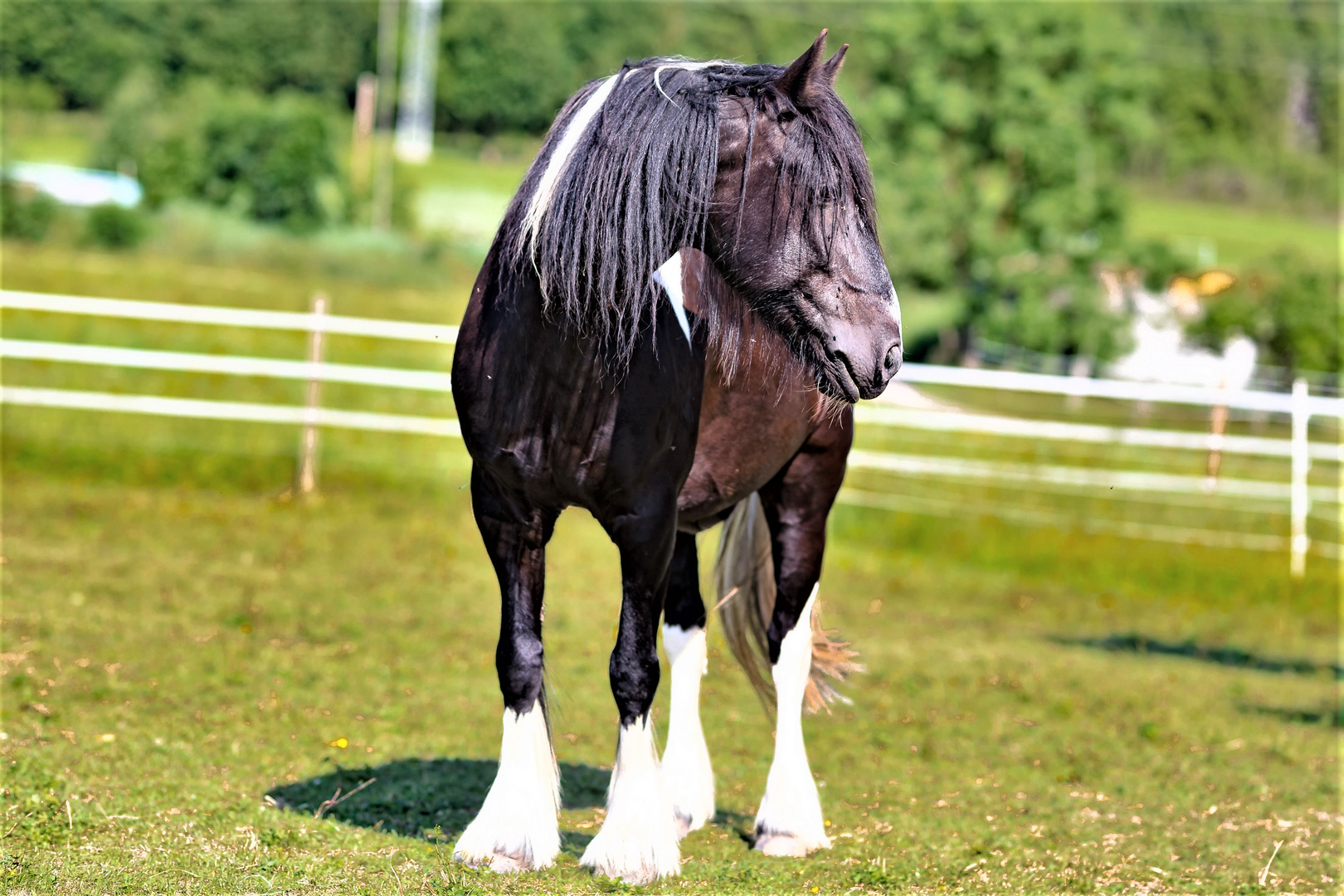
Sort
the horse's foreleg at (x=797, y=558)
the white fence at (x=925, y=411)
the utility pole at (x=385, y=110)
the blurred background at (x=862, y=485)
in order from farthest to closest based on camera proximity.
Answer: the utility pole at (x=385, y=110) < the white fence at (x=925, y=411) < the blurred background at (x=862, y=485) < the horse's foreleg at (x=797, y=558)

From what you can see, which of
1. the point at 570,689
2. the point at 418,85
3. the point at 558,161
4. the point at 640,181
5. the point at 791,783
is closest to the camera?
the point at 640,181

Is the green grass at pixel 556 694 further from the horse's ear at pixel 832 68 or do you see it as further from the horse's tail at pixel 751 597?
the horse's ear at pixel 832 68

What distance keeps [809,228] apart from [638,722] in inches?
62.0

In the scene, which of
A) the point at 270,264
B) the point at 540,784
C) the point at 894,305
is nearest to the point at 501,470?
the point at 540,784

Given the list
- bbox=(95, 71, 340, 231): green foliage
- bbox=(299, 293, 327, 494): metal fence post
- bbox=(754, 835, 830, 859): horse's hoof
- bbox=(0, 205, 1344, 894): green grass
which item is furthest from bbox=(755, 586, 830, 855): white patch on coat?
bbox=(95, 71, 340, 231): green foliage

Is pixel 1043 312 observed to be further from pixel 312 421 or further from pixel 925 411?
pixel 312 421

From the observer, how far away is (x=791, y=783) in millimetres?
4617

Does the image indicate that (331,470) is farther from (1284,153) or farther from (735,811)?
(1284,153)

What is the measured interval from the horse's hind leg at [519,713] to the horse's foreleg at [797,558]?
39.3 inches

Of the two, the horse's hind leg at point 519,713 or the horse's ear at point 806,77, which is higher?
the horse's ear at point 806,77

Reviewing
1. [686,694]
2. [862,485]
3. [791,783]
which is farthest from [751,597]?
[862,485]

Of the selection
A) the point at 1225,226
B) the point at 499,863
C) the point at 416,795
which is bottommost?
the point at 416,795

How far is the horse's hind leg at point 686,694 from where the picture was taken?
4809 mm

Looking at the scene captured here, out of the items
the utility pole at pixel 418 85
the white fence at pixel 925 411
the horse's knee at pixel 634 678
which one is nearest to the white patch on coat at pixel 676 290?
the horse's knee at pixel 634 678
